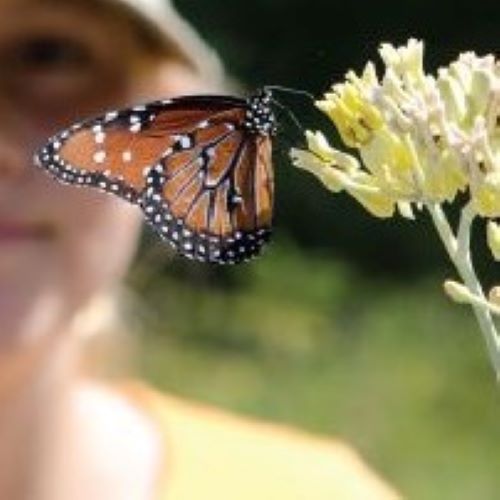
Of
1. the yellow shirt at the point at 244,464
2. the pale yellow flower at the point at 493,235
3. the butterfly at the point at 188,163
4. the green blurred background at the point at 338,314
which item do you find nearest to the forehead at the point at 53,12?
the yellow shirt at the point at 244,464

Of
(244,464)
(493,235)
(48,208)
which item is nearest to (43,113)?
(48,208)

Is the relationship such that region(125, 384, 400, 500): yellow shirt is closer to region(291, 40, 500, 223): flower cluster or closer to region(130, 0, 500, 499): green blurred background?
region(291, 40, 500, 223): flower cluster

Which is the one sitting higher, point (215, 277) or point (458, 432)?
point (215, 277)

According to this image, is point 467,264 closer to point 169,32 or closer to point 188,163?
point 188,163

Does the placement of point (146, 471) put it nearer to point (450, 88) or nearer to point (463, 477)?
point (450, 88)

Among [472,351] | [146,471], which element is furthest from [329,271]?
[146,471]

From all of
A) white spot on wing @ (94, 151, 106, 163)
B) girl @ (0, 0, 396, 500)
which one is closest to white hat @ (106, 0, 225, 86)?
girl @ (0, 0, 396, 500)
